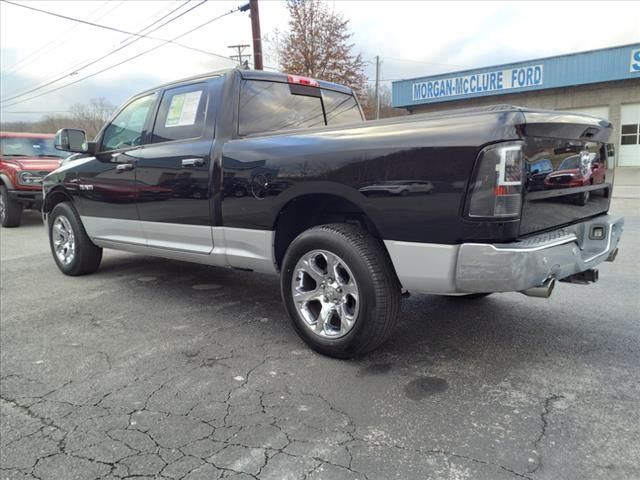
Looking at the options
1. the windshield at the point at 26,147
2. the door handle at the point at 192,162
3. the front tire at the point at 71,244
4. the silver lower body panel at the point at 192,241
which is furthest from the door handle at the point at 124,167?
the windshield at the point at 26,147

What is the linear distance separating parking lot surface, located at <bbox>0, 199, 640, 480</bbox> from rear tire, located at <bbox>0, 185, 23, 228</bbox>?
22.0ft

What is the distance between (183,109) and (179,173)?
2.02ft

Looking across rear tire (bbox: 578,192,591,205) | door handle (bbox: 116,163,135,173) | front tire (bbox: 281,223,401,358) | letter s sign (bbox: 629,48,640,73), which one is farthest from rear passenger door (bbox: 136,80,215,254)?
letter s sign (bbox: 629,48,640,73)

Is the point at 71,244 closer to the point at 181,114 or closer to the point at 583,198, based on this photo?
Answer: the point at 181,114

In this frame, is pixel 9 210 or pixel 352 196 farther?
pixel 9 210

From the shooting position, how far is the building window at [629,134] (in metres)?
25.1

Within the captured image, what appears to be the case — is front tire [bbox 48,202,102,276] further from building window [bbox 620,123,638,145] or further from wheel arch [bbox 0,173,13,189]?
building window [bbox 620,123,638,145]

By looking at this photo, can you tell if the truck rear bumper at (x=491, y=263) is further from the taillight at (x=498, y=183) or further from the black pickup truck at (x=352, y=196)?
the taillight at (x=498, y=183)

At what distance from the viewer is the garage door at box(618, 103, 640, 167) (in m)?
24.7

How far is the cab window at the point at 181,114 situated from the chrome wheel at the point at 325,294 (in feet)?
5.02

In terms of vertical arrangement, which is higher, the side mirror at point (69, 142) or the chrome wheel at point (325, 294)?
the side mirror at point (69, 142)

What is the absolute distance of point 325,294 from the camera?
3.12m

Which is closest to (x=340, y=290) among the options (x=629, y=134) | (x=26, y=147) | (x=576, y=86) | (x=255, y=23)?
(x=26, y=147)

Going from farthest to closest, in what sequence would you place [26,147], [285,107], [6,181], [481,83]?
[481,83], [26,147], [6,181], [285,107]
